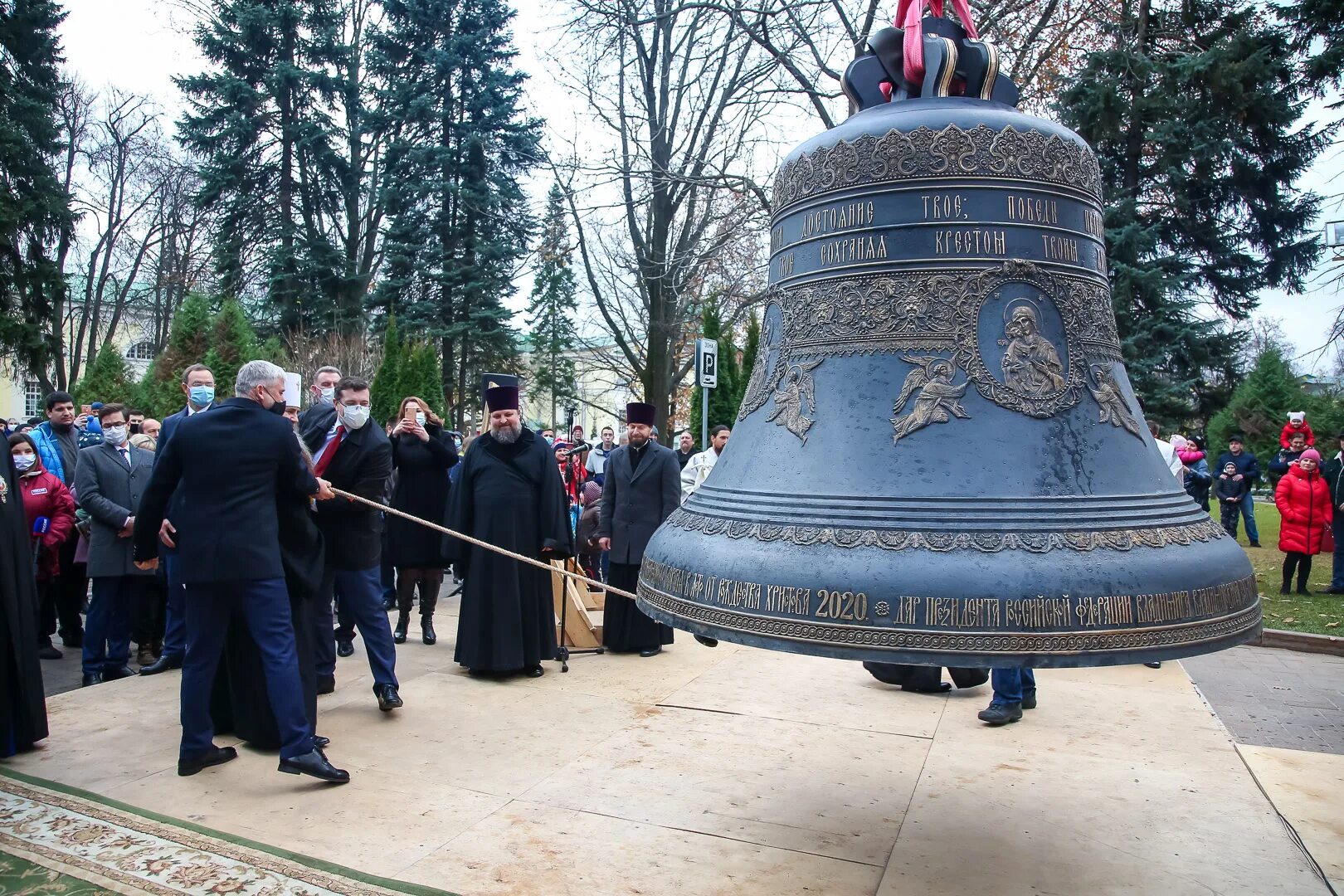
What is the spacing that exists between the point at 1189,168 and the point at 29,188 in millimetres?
24961

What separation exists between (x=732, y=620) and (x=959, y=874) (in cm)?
202

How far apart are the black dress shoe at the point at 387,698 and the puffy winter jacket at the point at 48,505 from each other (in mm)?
3256

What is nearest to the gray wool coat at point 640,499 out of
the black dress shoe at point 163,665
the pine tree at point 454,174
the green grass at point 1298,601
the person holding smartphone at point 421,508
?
the person holding smartphone at point 421,508

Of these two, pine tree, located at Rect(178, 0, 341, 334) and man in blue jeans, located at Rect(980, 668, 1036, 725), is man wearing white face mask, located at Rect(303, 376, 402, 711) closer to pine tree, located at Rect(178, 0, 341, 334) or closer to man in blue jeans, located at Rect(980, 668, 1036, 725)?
man in blue jeans, located at Rect(980, 668, 1036, 725)

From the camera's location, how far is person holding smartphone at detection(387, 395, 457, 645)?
7.65 m

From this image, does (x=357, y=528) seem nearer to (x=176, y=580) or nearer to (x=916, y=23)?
(x=176, y=580)

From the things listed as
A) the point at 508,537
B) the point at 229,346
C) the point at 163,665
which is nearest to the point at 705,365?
the point at 508,537

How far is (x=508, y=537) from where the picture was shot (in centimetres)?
678

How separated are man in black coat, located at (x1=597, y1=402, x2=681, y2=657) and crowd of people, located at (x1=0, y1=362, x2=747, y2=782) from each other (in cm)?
1

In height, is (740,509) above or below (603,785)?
above

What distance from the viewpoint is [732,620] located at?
214 cm

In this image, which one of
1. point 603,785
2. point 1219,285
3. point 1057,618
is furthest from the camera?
point 1219,285

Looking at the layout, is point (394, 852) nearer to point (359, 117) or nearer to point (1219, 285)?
point (1219, 285)

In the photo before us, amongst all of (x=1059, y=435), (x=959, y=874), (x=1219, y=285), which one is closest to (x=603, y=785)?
(x=959, y=874)
